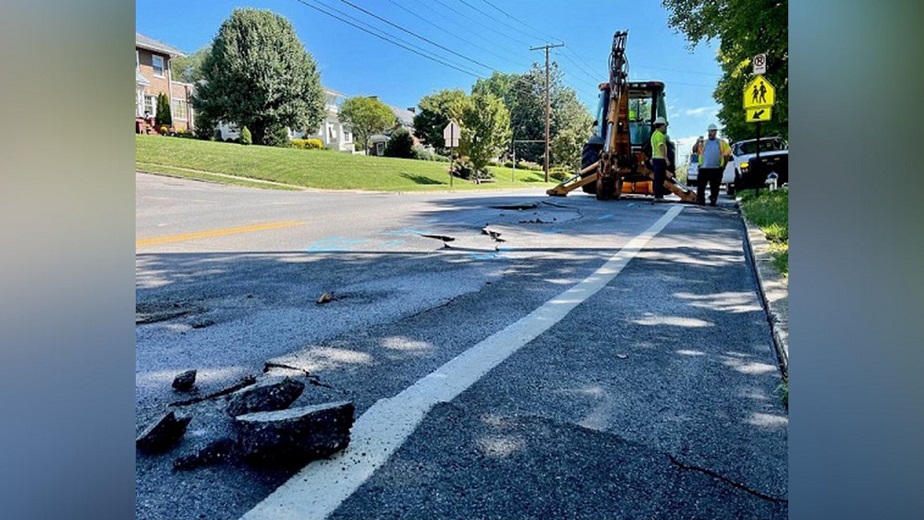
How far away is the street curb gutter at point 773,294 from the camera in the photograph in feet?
10.3

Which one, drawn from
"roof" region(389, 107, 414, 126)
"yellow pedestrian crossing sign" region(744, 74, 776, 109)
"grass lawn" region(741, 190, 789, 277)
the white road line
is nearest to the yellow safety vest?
"grass lawn" region(741, 190, 789, 277)

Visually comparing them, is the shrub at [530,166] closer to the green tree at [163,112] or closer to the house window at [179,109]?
the house window at [179,109]

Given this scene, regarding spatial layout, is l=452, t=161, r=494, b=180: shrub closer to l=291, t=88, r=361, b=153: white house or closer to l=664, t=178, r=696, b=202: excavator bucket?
l=664, t=178, r=696, b=202: excavator bucket

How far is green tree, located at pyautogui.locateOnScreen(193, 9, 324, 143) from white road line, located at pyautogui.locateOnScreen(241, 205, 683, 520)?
25214 mm

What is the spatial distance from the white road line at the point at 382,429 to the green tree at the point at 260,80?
25214mm

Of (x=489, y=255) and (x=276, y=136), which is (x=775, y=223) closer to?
(x=489, y=255)

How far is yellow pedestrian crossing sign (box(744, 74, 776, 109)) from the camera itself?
5.15 meters

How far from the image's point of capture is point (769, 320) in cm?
383

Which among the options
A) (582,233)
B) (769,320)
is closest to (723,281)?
A: (769,320)

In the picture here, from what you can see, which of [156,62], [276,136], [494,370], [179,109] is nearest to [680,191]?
[156,62]

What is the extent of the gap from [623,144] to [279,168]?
17.4 m
